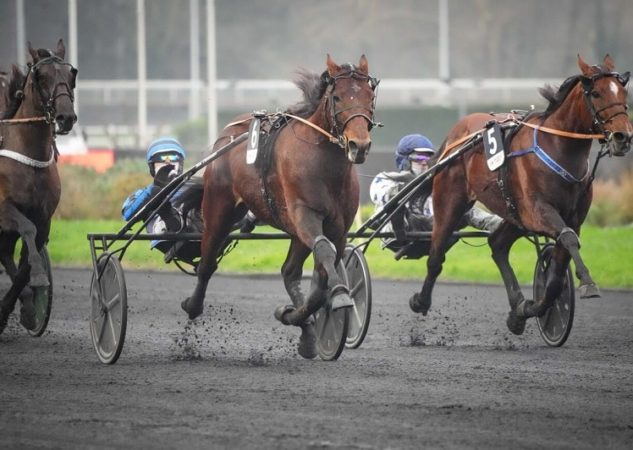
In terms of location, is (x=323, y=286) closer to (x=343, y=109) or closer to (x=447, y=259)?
(x=343, y=109)

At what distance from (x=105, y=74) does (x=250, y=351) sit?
60.4 m

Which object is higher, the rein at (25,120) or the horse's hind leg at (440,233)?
the rein at (25,120)

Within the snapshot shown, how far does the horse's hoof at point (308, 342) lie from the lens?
8.64 metres

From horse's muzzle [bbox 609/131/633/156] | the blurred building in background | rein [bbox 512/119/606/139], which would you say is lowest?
horse's muzzle [bbox 609/131/633/156]

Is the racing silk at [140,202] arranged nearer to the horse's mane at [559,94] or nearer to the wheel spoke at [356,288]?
the wheel spoke at [356,288]

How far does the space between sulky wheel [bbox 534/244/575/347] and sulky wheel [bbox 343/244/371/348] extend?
1207 mm

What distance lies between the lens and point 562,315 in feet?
30.6

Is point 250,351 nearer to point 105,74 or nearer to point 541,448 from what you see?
point 541,448

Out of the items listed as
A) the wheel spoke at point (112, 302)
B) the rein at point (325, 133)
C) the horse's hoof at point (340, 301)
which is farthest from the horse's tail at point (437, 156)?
the wheel spoke at point (112, 302)

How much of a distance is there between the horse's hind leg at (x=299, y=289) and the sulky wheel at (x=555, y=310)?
1674mm

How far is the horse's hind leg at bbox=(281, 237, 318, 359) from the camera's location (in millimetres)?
8641

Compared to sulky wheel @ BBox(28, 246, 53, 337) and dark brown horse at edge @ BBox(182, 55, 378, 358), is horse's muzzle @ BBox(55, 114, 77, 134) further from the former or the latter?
sulky wheel @ BBox(28, 246, 53, 337)


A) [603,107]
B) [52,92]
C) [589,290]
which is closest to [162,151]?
[52,92]

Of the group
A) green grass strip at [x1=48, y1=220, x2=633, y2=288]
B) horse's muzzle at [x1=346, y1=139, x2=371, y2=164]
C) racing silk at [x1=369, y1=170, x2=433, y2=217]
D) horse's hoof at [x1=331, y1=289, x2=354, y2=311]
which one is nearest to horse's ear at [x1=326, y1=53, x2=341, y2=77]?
horse's muzzle at [x1=346, y1=139, x2=371, y2=164]
